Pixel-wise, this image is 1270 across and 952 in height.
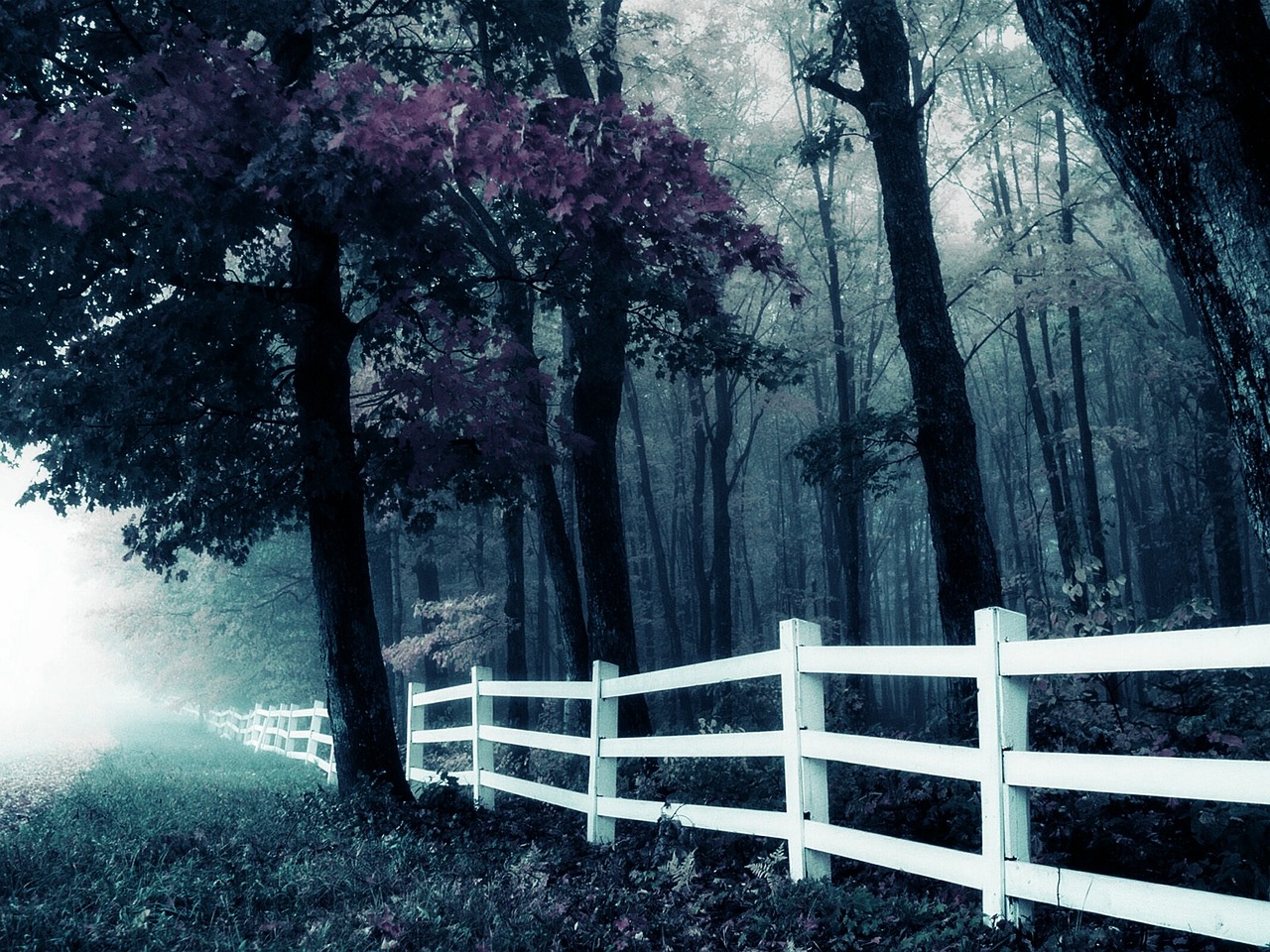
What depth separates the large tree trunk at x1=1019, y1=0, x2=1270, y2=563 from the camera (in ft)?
11.1

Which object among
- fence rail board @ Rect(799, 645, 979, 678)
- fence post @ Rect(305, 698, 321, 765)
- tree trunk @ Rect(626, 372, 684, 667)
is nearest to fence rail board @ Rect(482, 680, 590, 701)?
fence rail board @ Rect(799, 645, 979, 678)

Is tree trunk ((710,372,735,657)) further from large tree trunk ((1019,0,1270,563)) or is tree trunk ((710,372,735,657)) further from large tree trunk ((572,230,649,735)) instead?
large tree trunk ((1019,0,1270,563))

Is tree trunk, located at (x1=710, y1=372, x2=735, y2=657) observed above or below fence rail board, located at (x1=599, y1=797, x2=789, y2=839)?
above

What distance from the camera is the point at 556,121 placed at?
7621mm

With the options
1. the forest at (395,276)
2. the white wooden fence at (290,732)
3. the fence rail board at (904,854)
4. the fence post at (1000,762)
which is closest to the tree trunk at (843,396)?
the forest at (395,276)

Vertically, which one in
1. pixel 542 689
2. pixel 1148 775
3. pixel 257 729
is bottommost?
pixel 257 729

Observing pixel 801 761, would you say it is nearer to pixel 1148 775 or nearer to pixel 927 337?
pixel 1148 775

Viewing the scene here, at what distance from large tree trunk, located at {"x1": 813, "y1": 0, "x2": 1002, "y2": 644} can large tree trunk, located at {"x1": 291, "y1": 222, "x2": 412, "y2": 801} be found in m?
5.42

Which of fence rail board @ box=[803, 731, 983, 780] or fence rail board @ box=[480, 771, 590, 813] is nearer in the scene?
fence rail board @ box=[803, 731, 983, 780]

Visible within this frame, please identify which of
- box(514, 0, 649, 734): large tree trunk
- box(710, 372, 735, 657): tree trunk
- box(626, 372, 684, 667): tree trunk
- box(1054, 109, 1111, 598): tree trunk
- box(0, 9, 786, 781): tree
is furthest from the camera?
box(626, 372, 684, 667): tree trunk

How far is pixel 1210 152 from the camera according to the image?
345 cm

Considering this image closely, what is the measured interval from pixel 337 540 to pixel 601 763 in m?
3.47

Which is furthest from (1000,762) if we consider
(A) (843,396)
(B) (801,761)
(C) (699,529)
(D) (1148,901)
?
(C) (699,529)

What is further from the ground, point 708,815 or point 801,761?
point 801,761
